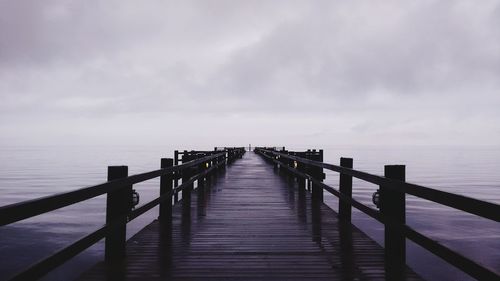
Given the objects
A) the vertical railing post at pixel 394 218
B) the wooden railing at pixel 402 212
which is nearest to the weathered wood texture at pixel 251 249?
the vertical railing post at pixel 394 218

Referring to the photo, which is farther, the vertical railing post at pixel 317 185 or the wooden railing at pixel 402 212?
the vertical railing post at pixel 317 185

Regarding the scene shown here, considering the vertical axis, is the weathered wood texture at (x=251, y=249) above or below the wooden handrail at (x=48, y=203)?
below

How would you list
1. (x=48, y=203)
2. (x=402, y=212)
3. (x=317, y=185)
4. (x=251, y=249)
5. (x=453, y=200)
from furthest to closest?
(x=317, y=185)
(x=251, y=249)
(x=402, y=212)
(x=453, y=200)
(x=48, y=203)

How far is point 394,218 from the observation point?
5305 millimetres

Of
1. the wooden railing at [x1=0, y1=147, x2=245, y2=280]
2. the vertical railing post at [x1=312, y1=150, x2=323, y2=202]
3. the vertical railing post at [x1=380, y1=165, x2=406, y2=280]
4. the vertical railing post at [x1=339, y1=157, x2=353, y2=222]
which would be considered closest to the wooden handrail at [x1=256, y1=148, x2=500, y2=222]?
the vertical railing post at [x1=380, y1=165, x2=406, y2=280]

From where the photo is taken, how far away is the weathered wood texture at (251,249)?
5059mm

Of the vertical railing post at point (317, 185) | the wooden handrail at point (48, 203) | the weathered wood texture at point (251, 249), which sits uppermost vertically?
the wooden handrail at point (48, 203)

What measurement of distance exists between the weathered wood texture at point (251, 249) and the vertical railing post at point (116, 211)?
0.21m

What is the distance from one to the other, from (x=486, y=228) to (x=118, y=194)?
56.3 feet

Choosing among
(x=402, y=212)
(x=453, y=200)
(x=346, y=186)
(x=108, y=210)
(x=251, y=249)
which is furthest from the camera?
(x=346, y=186)

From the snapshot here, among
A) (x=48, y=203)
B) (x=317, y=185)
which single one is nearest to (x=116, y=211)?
(x=48, y=203)

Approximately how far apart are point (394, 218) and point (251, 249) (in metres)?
2.07

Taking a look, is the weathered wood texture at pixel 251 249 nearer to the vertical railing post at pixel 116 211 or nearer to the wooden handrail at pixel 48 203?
the vertical railing post at pixel 116 211

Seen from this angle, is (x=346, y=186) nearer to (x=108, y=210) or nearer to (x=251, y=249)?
(x=251, y=249)
